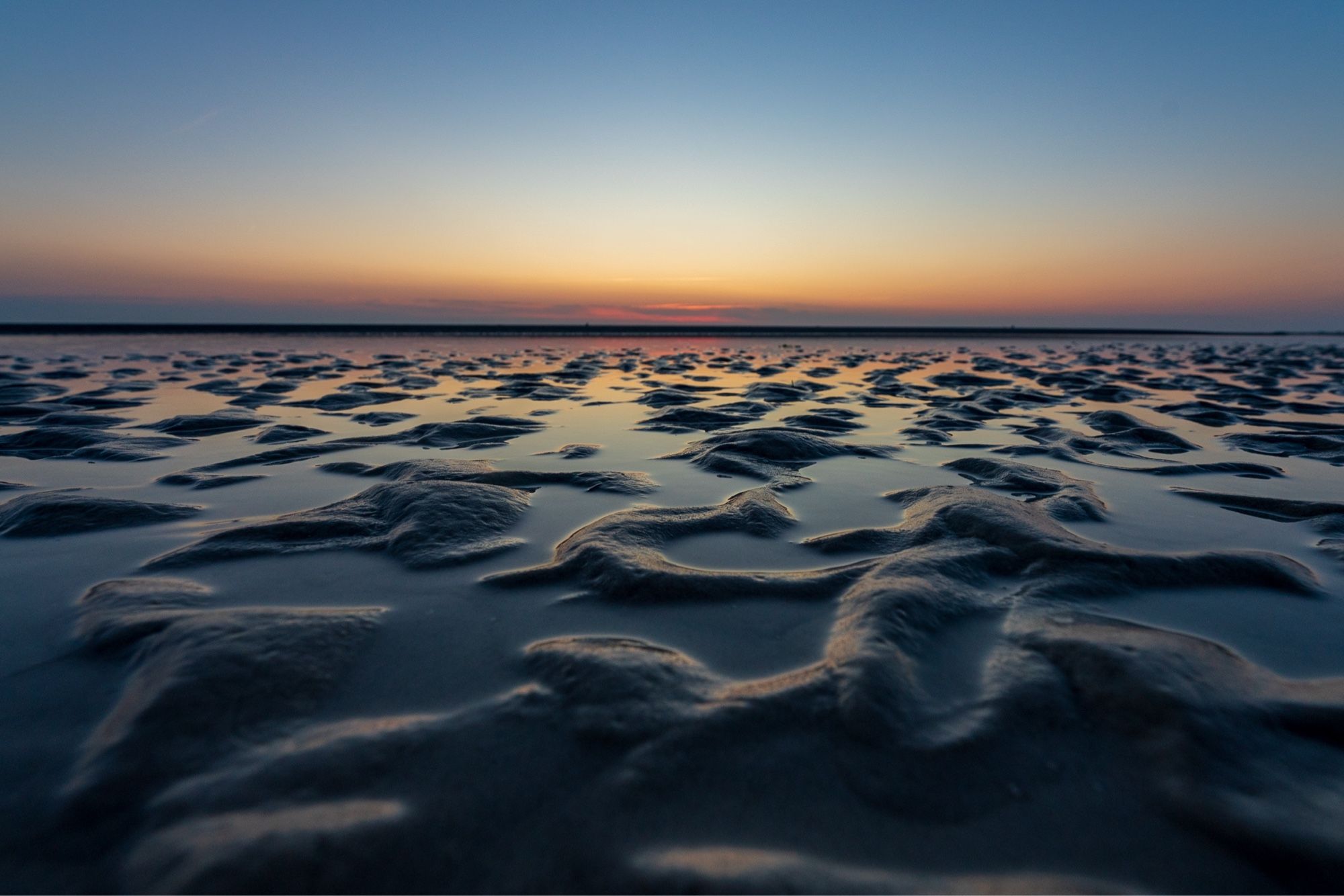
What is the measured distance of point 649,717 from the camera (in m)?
1.50

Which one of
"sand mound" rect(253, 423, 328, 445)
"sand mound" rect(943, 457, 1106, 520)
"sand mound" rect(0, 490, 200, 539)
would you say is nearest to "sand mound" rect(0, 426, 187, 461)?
"sand mound" rect(253, 423, 328, 445)

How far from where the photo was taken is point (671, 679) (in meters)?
1.66

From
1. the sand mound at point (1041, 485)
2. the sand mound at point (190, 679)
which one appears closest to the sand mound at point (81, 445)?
the sand mound at point (190, 679)

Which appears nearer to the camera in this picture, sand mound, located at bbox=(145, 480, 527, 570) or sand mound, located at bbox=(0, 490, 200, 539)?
sand mound, located at bbox=(145, 480, 527, 570)

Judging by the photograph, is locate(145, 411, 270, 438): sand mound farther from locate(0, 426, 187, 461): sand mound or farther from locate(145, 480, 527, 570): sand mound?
locate(145, 480, 527, 570): sand mound

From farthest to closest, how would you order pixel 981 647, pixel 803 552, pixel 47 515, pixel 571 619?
1. pixel 47 515
2. pixel 803 552
3. pixel 571 619
4. pixel 981 647

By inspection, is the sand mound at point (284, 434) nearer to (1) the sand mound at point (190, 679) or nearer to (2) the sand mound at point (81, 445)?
(2) the sand mound at point (81, 445)

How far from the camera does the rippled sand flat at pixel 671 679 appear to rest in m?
1.14

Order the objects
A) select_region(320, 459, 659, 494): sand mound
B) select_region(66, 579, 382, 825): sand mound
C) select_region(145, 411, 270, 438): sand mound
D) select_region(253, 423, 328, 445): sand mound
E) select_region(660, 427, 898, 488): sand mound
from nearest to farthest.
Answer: select_region(66, 579, 382, 825): sand mound < select_region(320, 459, 659, 494): sand mound < select_region(660, 427, 898, 488): sand mound < select_region(253, 423, 328, 445): sand mound < select_region(145, 411, 270, 438): sand mound

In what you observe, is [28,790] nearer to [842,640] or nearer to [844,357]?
[842,640]

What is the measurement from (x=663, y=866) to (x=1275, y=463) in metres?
5.80

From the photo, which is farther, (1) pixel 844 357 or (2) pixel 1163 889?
(1) pixel 844 357

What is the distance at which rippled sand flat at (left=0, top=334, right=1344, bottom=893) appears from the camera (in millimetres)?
1138

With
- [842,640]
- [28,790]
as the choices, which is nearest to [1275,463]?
[842,640]
